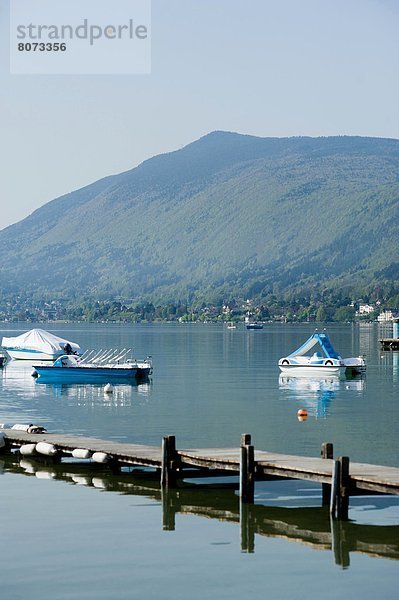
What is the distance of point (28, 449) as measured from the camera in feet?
137

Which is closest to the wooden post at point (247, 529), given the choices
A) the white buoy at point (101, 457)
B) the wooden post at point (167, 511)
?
the wooden post at point (167, 511)

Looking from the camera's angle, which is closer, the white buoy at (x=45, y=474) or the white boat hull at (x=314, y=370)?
the white buoy at (x=45, y=474)

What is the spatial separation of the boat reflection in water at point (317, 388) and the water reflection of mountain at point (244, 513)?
2560 centimetres

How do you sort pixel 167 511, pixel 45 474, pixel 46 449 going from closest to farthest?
1. pixel 167 511
2. pixel 45 474
3. pixel 46 449

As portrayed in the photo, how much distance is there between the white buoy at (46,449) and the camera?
4031cm

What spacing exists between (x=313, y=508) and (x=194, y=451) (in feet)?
16.8

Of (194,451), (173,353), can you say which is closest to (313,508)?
(194,451)

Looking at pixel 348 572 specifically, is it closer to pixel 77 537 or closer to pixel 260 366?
pixel 77 537

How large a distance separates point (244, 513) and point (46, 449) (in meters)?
9.98

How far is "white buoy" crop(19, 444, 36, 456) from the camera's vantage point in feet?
136

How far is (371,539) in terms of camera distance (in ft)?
97.2

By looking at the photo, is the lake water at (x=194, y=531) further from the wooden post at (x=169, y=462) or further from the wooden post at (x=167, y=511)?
the wooden post at (x=169, y=462)

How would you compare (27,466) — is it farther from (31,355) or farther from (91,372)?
(31,355)

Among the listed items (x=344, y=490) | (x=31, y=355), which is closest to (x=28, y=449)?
(x=344, y=490)
